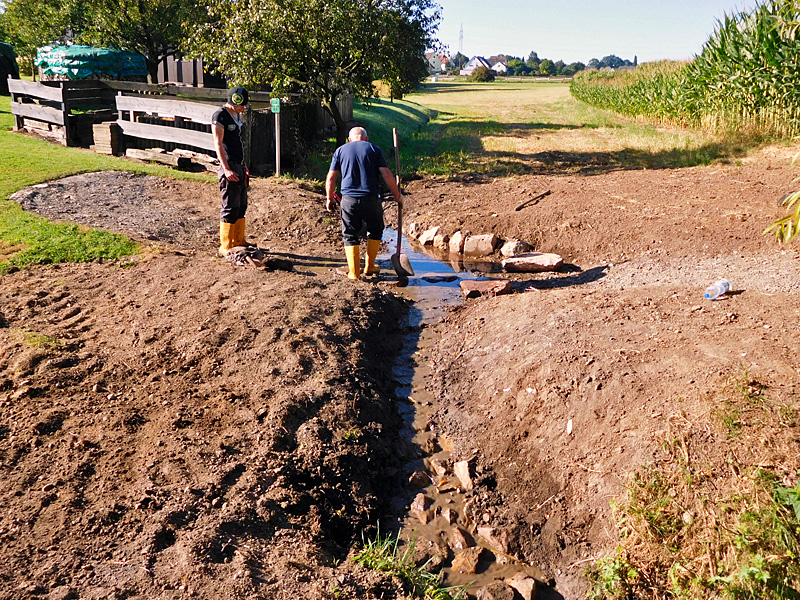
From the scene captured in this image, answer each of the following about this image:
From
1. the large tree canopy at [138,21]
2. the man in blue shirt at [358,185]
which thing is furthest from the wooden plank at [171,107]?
the large tree canopy at [138,21]

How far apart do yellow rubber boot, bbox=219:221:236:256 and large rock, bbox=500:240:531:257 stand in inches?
162

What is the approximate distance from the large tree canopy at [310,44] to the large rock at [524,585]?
1308 cm

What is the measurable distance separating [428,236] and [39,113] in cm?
1126

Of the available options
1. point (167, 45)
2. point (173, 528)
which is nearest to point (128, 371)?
point (173, 528)

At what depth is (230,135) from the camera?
8945mm

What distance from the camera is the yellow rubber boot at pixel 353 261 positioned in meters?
8.77

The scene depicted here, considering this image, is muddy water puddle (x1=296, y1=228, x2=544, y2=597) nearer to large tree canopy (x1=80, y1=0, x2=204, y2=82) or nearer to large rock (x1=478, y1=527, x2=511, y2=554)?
large rock (x1=478, y1=527, x2=511, y2=554)

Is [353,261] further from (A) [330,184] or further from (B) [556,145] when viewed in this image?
(B) [556,145]

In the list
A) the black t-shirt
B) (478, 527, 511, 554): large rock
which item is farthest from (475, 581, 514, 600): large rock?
the black t-shirt

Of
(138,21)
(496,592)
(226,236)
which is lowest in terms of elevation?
(496,592)

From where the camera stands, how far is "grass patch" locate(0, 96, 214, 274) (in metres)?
8.06

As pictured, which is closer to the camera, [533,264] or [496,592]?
[496,592]

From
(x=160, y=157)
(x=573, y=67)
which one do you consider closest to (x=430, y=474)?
(x=160, y=157)

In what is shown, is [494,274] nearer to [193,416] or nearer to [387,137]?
[193,416]
